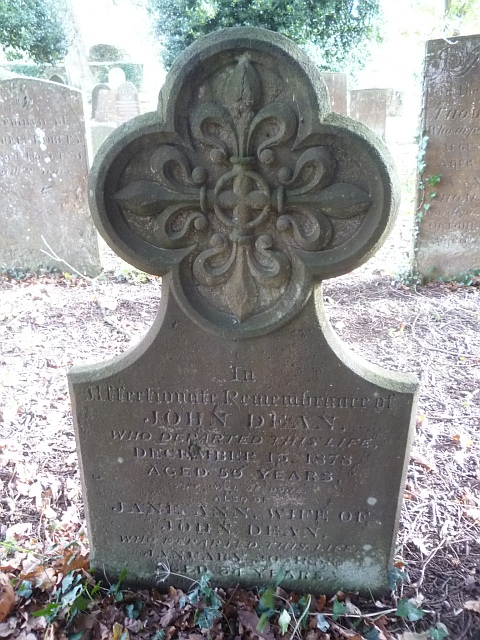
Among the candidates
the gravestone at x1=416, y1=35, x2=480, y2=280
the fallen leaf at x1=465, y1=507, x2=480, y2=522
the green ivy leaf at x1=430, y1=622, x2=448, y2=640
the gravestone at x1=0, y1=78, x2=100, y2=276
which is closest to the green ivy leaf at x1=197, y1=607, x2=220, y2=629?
the green ivy leaf at x1=430, y1=622, x2=448, y2=640

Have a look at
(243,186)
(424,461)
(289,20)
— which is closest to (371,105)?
(289,20)

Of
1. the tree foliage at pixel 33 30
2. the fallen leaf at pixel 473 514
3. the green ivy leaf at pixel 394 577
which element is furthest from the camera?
the tree foliage at pixel 33 30

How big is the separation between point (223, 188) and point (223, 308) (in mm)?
466

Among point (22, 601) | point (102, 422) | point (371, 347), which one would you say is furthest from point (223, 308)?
point (371, 347)

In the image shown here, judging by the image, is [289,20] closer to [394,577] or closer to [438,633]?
[394,577]

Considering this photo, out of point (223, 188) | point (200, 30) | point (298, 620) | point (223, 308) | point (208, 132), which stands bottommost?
point (298, 620)

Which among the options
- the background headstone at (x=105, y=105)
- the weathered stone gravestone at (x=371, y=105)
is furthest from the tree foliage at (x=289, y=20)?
the background headstone at (x=105, y=105)

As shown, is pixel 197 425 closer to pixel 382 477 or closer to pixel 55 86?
pixel 382 477

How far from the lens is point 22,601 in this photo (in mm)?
2336

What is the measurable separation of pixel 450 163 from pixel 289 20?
29.3 feet

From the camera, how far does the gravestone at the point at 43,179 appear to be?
6508 mm

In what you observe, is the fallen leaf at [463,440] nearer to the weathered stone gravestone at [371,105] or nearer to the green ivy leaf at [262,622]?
the green ivy leaf at [262,622]

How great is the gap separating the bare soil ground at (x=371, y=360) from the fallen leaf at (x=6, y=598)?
1.8 inches

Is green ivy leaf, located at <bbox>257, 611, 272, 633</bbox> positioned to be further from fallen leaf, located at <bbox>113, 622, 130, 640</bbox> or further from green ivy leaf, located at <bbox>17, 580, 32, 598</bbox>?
green ivy leaf, located at <bbox>17, 580, 32, 598</bbox>
